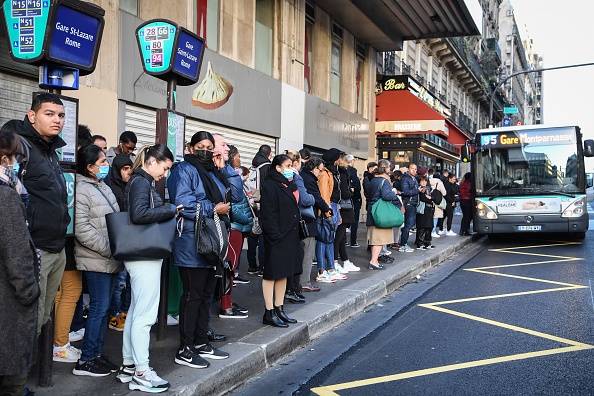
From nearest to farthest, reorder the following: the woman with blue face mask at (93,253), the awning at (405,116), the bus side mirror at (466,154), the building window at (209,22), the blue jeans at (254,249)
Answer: the woman with blue face mask at (93,253)
the blue jeans at (254,249)
the building window at (209,22)
the bus side mirror at (466,154)
the awning at (405,116)

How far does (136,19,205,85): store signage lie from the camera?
17.3 ft

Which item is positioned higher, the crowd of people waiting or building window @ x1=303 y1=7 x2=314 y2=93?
building window @ x1=303 y1=7 x2=314 y2=93

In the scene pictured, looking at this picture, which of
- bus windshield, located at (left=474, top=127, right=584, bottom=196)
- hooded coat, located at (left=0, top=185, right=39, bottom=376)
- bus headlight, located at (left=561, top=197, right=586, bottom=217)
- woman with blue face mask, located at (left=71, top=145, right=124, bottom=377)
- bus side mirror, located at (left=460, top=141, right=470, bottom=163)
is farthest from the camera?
bus side mirror, located at (left=460, top=141, right=470, bottom=163)

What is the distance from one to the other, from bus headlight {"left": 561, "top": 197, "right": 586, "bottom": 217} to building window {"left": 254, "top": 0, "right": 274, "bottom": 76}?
296 inches

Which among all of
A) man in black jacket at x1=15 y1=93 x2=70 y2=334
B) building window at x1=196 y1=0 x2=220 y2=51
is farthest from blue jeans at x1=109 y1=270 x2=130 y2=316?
building window at x1=196 y1=0 x2=220 y2=51

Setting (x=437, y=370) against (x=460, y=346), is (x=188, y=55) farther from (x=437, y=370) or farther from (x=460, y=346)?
(x=460, y=346)

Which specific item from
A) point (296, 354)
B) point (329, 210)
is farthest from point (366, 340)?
point (329, 210)

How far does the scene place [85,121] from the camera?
844 cm

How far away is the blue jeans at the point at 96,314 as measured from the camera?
4430mm

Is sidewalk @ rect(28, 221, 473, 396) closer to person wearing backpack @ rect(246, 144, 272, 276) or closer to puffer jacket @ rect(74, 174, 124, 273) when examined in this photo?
person wearing backpack @ rect(246, 144, 272, 276)

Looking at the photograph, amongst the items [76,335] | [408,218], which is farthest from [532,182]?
[76,335]

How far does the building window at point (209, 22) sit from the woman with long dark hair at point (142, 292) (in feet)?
26.7

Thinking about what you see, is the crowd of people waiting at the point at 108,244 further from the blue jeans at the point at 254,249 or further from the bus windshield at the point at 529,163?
the bus windshield at the point at 529,163

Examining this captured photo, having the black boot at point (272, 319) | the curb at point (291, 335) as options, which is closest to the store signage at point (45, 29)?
the curb at point (291, 335)
